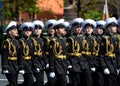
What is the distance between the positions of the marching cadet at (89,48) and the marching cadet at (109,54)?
56 cm

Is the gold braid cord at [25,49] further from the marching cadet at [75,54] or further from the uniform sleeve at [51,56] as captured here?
the marching cadet at [75,54]

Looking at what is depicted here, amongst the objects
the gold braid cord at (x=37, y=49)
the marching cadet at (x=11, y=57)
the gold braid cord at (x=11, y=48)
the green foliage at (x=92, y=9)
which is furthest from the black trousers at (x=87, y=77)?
the green foliage at (x=92, y=9)

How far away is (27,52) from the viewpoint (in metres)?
12.2

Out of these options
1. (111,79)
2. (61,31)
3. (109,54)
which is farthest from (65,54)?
(111,79)

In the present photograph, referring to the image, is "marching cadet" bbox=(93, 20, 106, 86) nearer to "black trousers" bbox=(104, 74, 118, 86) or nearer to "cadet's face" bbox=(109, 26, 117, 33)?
"black trousers" bbox=(104, 74, 118, 86)

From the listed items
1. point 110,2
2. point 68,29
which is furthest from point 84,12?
point 68,29

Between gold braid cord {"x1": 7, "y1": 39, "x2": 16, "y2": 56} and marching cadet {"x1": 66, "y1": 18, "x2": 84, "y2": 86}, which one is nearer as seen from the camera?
gold braid cord {"x1": 7, "y1": 39, "x2": 16, "y2": 56}

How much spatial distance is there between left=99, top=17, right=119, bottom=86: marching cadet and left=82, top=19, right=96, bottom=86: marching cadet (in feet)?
1.85

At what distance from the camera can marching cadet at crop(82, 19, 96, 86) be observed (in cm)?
1229

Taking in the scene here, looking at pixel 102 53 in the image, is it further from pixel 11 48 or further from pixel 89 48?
pixel 11 48

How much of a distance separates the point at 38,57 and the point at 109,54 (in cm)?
179

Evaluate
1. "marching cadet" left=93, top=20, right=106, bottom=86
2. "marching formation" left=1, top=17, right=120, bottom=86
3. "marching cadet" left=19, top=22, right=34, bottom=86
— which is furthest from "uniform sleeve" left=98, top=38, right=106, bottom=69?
"marching cadet" left=19, top=22, right=34, bottom=86

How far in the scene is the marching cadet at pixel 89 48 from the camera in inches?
484

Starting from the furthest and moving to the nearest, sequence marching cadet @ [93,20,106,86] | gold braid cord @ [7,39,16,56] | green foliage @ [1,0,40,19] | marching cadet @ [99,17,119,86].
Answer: green foliage @ [1,0,40,19], marching cadet @ [93,20,106,86], gold braid cord @ [7,39,16,56], marching cadet @ [99,17,119,86]
